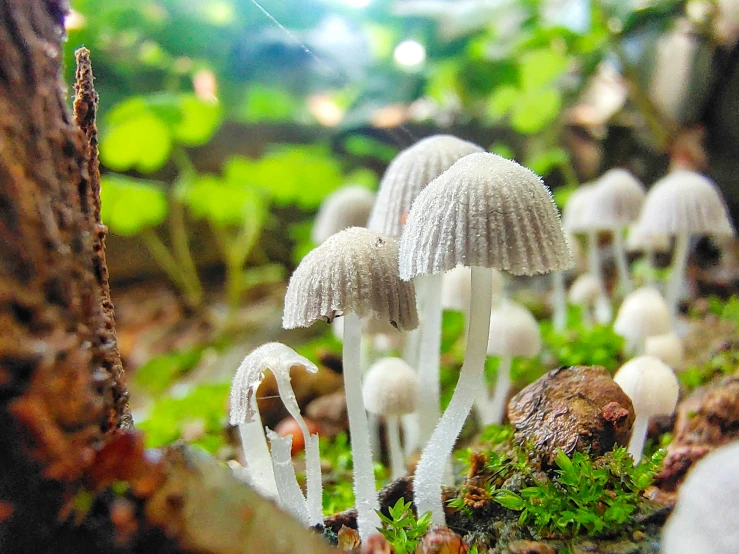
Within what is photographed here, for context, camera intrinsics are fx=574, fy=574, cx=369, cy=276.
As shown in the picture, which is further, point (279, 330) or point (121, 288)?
point (121, 288)

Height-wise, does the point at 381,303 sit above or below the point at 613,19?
below

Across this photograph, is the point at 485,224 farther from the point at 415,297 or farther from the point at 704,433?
the point at 704,433

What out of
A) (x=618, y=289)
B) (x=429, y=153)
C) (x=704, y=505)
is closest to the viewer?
(x=704, y=505)

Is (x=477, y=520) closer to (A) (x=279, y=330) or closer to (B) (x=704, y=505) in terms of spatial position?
(B) (x=704, y=505)

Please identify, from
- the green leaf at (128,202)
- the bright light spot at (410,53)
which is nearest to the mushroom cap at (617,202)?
the bright light spot at (410,53)

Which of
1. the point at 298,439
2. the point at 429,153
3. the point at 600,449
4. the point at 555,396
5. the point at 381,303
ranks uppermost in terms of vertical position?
the point at 429,153

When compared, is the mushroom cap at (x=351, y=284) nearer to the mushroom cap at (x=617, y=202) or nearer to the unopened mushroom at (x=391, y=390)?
the unopened mushroom at (x=391, y=390)

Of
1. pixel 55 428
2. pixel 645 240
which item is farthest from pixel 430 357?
pixel 645 240

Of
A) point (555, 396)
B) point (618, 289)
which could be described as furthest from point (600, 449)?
point (618, 289)
